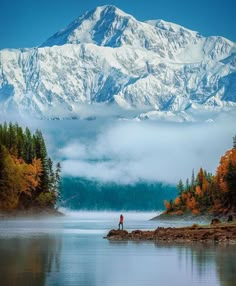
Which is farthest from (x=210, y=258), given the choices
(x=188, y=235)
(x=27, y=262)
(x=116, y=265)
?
(x=188, y=235)

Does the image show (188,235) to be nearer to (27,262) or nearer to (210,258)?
(210,258)

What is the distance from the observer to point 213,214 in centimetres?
19950

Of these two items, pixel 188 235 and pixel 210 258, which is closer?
pixel 210 258

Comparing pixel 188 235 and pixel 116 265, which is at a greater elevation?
pixel 188 235

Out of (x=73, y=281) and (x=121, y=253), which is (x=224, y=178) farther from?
(x=73, y=281)

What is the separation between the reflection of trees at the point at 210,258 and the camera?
53947 millimetres

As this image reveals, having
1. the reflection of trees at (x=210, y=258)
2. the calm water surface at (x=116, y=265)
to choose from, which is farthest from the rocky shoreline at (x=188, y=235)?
the calm water surface at (x=116, y=265)

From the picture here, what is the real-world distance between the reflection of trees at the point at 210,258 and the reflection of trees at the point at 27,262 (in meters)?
10.4

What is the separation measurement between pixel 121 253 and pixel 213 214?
129m

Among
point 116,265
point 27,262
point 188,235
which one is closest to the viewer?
point 116,265

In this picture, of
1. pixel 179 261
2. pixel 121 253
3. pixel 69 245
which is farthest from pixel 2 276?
pixel 69 245

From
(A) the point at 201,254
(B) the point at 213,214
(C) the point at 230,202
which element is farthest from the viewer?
(B) the point at 213,214

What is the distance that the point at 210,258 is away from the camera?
218ft

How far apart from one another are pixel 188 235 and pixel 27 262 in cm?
3838
